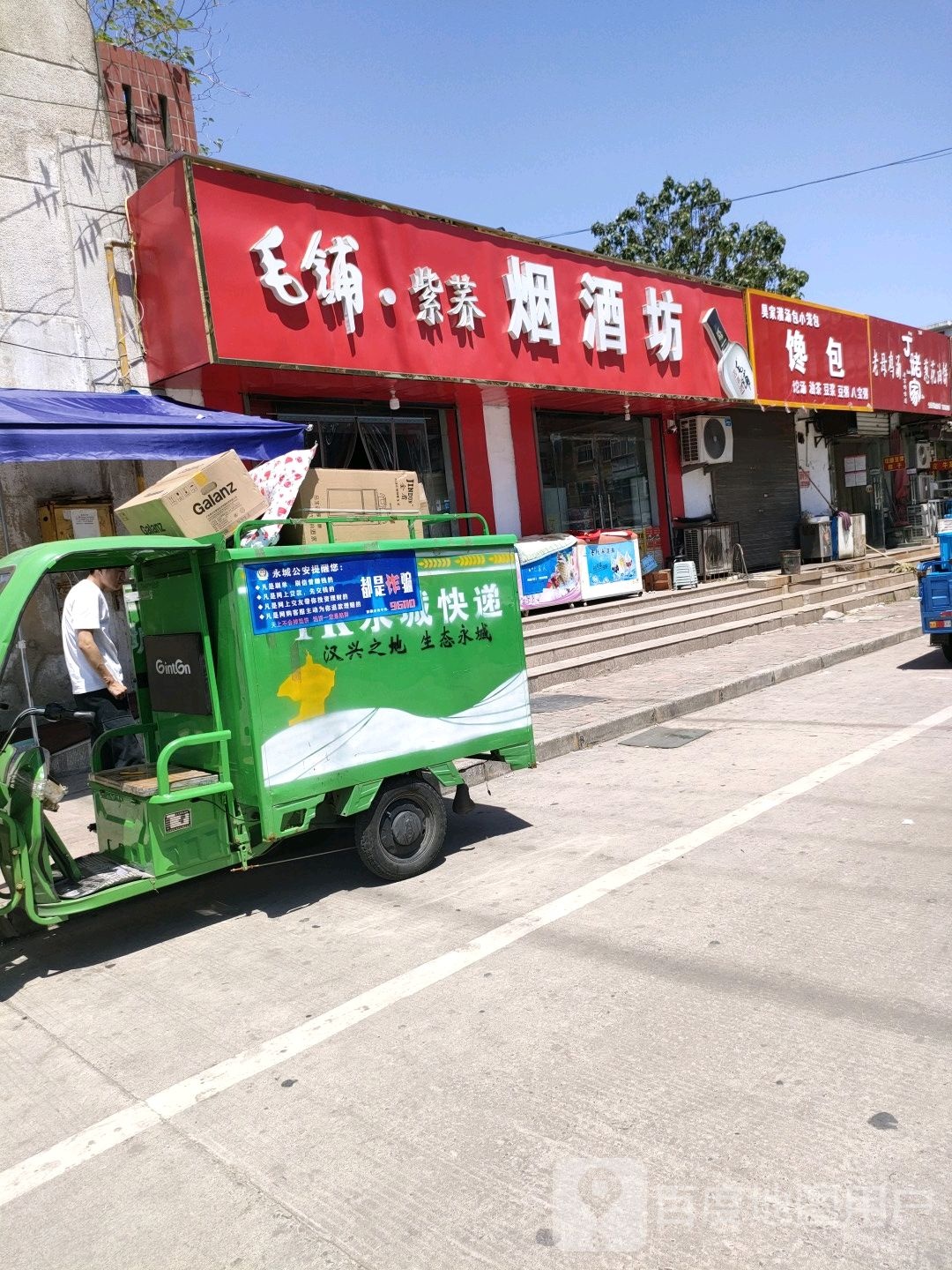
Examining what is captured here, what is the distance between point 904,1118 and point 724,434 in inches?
592

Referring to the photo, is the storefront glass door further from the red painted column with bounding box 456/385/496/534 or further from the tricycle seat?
the tricycle seat

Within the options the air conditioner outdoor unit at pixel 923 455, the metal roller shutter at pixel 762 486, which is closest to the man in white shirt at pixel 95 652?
the metal roller shutter at pixel 762 486

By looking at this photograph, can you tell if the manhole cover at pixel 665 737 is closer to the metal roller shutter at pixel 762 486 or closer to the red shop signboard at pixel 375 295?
the red shop signboard at pixel 375 295

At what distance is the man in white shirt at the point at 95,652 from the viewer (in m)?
6.32

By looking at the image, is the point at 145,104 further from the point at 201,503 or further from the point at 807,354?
the point at 807,354

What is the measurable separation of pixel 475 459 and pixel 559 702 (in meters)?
4.58

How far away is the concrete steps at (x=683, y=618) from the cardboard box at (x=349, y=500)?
343 centimetres

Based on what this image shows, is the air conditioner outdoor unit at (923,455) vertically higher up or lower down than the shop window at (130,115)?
lower down

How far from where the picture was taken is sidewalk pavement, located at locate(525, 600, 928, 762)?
8570 mm

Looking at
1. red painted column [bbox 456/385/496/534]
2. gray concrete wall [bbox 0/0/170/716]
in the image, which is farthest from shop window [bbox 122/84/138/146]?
red painted column [bbox 456/385/496/534]

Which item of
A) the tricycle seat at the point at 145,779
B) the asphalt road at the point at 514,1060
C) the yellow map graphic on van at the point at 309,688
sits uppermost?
the yellow map graphic on van at the point at 309,688

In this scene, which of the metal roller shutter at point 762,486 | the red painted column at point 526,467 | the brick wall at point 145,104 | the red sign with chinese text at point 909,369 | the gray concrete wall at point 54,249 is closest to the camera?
the gray concrete wall at point 54,249

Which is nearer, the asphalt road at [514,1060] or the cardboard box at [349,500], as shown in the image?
the asphalt road at [514,1060]

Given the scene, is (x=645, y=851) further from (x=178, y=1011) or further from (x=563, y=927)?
(x=178, y=1011)
